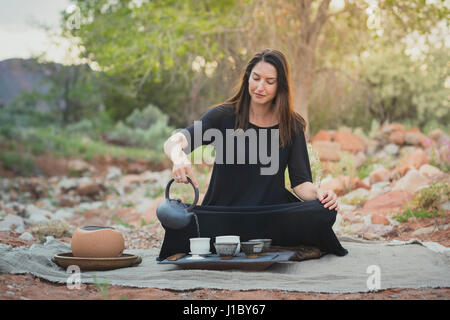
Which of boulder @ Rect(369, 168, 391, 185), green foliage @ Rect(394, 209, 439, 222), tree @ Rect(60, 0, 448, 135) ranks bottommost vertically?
green foliage @ Rect(394, 209, 439, 222)

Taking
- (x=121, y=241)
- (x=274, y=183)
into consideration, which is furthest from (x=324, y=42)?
(x=121, y=241)

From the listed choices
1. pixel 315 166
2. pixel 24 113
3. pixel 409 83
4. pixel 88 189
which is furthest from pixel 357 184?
pixel 24 113

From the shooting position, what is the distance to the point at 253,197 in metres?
3.60

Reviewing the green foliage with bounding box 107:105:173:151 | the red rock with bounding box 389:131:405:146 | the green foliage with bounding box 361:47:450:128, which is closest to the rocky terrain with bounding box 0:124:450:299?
the red rock with bounding box 389:131:405:146

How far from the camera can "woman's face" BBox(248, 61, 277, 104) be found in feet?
11.5

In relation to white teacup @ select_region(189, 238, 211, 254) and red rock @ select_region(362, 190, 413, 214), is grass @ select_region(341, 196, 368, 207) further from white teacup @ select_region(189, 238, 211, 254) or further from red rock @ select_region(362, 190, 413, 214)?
white teacup @ select_region(189, 238, 211, 254)

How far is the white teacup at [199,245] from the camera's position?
10.4 feet

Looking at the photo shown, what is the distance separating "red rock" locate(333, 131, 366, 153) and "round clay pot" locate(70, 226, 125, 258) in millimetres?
6833

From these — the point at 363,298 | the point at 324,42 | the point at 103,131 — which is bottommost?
the point at 363,298

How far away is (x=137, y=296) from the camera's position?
2.53 metres

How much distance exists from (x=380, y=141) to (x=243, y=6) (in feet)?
13.0

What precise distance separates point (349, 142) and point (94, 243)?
714cm
